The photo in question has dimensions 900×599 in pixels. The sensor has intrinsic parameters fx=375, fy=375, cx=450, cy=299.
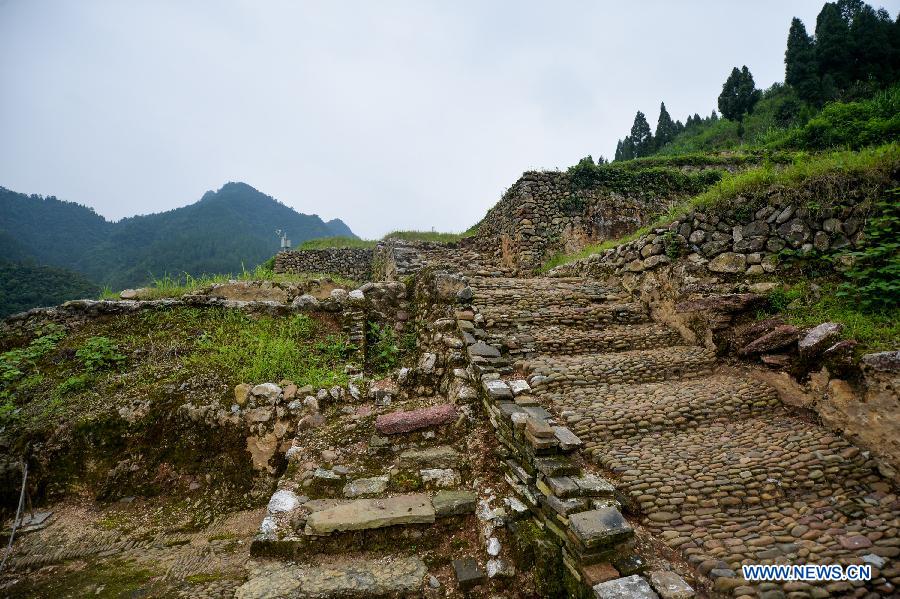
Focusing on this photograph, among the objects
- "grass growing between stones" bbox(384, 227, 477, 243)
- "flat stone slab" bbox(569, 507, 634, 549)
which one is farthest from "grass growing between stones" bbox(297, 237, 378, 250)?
"flat stone slab" bbox(569, 507, 634, 549)

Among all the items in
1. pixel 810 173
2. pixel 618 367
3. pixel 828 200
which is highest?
pixel 810 173

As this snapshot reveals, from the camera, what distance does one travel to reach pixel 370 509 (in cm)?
376

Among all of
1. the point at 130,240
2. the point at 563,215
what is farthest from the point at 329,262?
the point at 130,240

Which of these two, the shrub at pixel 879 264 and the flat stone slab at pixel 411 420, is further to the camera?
the flat stone slab at pixel 411 420

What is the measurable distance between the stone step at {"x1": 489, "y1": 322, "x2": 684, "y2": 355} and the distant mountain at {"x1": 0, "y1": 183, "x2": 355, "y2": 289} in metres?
35.6

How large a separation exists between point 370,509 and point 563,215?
1222 centimetres

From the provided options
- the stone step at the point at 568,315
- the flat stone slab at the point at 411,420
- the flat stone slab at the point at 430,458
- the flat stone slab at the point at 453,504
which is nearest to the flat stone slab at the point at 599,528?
the flat stone slab at the point at 453,504

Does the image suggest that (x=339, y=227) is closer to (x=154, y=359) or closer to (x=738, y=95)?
(x=738, y=95)

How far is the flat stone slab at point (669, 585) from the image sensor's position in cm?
267

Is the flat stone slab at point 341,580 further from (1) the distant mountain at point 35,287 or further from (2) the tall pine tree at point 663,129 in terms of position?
(2) the tall pine tree at point 663,129

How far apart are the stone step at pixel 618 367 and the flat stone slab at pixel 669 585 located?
2.50 metres

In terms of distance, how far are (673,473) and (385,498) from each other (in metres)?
2.98

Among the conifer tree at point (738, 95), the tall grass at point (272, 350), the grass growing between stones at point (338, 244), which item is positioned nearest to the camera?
the tall grass at point (272, 350)

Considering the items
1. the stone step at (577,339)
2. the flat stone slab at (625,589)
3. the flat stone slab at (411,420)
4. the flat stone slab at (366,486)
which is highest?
the stone step at (577,339)
